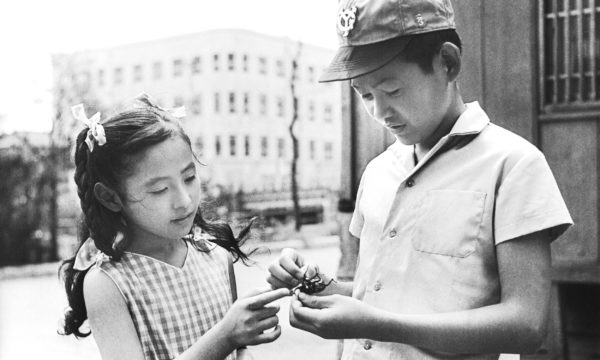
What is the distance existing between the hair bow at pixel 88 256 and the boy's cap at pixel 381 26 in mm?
645

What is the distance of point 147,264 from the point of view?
5.10 ft

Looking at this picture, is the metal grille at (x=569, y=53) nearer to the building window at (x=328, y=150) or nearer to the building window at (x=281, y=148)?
the building window at (x=281, y=148)

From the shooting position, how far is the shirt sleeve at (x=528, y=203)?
1284mm

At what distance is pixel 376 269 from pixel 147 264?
52 centimetres

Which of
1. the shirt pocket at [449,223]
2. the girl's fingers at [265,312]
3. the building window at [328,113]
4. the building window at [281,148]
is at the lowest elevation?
the building window at [281,148]

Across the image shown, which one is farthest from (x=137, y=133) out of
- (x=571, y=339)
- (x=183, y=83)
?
(x=183, y=83)

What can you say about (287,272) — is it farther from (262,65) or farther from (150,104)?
(262,65)

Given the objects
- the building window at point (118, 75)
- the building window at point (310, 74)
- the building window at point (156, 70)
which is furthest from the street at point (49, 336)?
the building window at point (310, 74)

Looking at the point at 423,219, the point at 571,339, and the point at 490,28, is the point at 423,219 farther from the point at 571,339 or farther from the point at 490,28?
the point at 571,339

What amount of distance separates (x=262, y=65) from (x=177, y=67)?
109 inches

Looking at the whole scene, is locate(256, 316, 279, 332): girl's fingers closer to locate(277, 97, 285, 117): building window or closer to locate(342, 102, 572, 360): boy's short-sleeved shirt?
locate(342, 102, 572, 360): boy's short-sleeved shirt

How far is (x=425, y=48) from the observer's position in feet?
4.61

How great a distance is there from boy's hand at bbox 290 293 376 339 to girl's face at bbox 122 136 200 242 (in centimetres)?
37

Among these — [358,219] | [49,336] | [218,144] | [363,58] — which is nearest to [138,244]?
[358,219]
